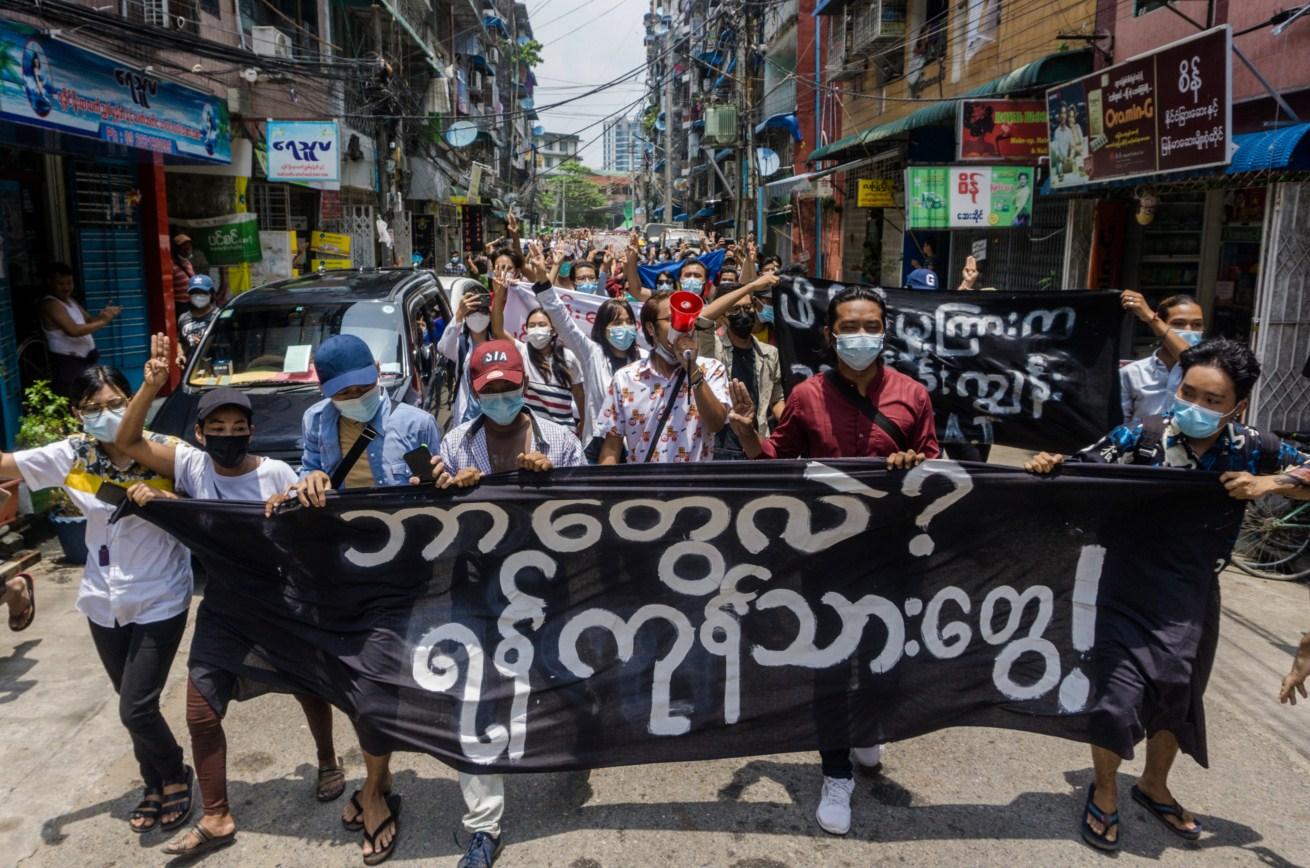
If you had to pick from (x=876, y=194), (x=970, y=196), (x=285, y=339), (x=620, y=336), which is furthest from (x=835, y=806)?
(x=876, y=194)

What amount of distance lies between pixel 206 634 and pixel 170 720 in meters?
1.42

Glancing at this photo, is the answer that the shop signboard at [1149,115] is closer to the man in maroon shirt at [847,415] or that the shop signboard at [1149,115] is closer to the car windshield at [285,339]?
the man in maroon shirt at [847,415]

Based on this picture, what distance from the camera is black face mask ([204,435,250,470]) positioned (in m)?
3.48

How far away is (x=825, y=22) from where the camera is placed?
2783cm

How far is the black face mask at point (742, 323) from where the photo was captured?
20.3 feet

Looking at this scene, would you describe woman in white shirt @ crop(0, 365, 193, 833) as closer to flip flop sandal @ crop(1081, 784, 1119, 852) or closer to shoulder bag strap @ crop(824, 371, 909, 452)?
shoulder bag strap @ crop(824, 371, 909, 452)

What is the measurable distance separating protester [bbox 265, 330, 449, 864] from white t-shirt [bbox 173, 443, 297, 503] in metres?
0.19

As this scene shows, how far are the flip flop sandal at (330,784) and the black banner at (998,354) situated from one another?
370 cm

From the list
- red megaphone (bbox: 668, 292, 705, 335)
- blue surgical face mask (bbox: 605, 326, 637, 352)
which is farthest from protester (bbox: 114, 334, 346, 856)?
blue surgical face mask (bbox: 605, 326, 637, 352)

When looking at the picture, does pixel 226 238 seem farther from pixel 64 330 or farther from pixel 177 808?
pixel 177 808

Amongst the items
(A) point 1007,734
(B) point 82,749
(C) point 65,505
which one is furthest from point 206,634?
(C) point 65,505

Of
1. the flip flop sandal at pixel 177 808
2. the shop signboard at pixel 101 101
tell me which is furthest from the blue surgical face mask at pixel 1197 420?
the shop signboard at pixel 101 101

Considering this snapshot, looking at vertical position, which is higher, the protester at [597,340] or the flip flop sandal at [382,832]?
the protester at [597,340]

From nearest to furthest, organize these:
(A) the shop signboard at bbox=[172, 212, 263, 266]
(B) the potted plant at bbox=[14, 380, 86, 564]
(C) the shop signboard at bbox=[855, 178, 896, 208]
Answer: (B) the potted plant at bbox=[14, 380, 86, 564], (A) the shop signboard at bbox=[172, 212, 263, 266], (C) the shop signboard at bbox=[855, 178, 896, 208]
